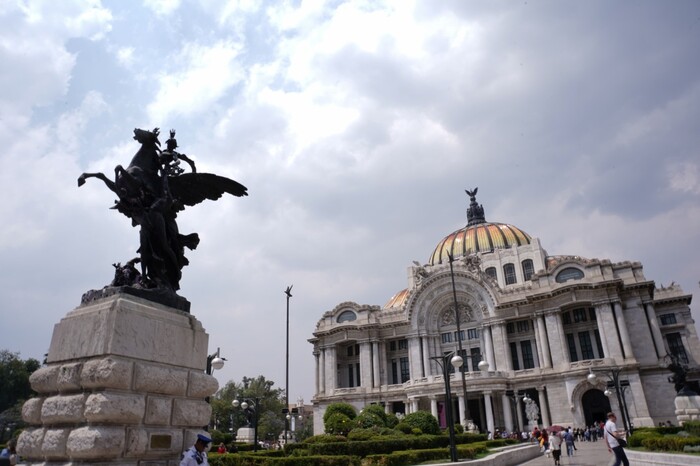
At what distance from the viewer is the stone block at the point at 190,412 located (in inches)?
214

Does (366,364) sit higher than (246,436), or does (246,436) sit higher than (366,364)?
(366,364)

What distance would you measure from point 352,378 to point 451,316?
1552cm

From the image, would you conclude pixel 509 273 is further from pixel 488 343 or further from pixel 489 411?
pixel 489 411

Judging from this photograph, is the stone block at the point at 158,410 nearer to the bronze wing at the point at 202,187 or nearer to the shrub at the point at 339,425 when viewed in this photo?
the bronze wing at the point at 202,187

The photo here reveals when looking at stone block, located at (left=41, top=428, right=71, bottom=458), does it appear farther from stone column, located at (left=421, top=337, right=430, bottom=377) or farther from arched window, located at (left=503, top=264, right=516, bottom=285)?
arched window, located at (left=503, top=264, right=516, bottom=285)

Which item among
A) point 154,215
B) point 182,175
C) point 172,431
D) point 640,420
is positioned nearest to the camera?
point 172,431

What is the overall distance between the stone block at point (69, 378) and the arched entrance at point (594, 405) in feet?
149

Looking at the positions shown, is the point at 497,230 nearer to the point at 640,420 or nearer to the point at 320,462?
the point at 640,420

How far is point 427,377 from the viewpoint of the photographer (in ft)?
148

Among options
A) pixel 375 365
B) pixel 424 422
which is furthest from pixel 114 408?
pixel 375 365

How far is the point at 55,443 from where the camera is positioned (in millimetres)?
4750

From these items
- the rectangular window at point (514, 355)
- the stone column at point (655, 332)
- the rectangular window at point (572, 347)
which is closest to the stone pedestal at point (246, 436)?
the rectangular window at point (514, 355)

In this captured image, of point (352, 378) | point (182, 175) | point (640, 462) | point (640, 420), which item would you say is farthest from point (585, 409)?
point (182, 175)

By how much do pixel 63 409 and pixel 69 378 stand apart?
0.32 m
